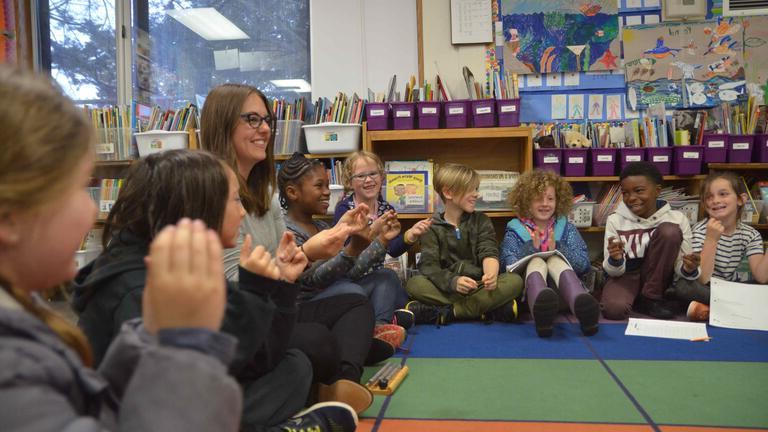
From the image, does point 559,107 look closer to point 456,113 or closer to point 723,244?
point 456,113

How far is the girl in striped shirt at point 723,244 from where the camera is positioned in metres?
2.74

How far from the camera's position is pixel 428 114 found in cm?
343

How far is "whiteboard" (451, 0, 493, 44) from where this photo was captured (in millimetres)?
3715

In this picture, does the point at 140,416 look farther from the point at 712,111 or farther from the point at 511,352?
the point at 712,111

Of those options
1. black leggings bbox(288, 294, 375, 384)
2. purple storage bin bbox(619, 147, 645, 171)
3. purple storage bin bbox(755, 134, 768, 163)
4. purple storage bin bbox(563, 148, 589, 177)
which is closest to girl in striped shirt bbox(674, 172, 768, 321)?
purple storage bin bbox(619, 147, 645, 171)

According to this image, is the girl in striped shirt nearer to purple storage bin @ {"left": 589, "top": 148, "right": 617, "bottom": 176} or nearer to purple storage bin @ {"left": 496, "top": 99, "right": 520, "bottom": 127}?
purple storage bin @ {"left": 589, "top": 148, "right": 617, "bottom": 176}

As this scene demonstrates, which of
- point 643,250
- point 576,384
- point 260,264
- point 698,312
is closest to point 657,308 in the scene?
point 698,312

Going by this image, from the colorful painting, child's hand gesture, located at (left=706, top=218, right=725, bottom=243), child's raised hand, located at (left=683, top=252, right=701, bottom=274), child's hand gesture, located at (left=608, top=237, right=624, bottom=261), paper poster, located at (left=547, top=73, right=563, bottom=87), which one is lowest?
child's raised hand, located at (left=683, top=252, right=701, bottom=274)

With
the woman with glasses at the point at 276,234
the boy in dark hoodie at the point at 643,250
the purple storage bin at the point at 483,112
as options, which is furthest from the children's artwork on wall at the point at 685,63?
the woman with glasses at the point at 276,234

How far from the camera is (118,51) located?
431 cm

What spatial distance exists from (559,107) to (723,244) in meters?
1.31

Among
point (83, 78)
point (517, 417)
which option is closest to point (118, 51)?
point (83, 78)

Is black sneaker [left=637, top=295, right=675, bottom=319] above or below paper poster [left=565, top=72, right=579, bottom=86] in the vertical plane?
below

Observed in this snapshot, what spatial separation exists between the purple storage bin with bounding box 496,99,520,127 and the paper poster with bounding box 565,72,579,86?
22.4 inches
